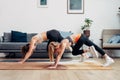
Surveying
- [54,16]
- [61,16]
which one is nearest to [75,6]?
[61,16]

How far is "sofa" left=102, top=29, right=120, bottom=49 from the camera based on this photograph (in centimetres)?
792

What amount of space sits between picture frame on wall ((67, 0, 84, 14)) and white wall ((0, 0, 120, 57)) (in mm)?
92

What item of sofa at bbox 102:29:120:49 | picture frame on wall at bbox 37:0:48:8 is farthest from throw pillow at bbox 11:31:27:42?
sofa at bbox 102:29:120:49

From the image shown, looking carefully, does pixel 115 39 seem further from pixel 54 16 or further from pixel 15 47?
pixel 15 47

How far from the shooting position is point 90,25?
8500 mm

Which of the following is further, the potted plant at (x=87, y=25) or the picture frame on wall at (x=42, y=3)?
the picture frame on wall at (x=42, y=3)

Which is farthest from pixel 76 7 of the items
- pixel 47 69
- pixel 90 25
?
pixel 47 69

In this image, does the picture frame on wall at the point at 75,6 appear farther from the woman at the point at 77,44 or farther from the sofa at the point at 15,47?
the woman at the point at 77,44

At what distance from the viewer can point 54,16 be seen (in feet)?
28.0

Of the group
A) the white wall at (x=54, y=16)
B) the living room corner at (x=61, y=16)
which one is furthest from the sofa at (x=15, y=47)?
the white wall at (x=54, y=16)

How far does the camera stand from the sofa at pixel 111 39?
312 inches

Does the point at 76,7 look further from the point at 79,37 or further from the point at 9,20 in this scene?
the point at 79,37

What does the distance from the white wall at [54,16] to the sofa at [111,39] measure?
0.53 feet

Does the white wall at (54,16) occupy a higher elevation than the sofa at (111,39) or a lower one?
higher
